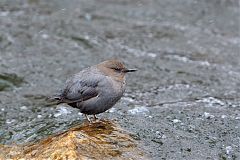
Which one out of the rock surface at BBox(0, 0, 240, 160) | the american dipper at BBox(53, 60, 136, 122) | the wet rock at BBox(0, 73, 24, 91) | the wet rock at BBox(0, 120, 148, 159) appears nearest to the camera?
the wet rock at BBox(0, 120, 148, 159)

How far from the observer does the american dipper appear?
16.5 feet

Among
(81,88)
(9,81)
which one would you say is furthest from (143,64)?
(81,88)

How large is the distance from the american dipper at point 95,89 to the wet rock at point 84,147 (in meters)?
0.24

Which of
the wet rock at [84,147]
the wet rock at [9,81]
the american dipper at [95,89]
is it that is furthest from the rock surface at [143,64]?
the american dipper at [95,89]

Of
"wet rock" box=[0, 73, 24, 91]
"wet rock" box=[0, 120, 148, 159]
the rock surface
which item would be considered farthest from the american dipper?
"wet rock" box=[0, 73, 24, 91]

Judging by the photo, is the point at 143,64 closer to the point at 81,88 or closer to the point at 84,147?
the point at 81,88

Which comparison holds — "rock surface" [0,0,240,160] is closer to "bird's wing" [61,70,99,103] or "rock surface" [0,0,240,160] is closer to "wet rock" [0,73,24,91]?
"wet rock" [0,73,24,91]

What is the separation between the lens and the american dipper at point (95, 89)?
504 centimetres

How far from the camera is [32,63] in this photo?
27.2ft

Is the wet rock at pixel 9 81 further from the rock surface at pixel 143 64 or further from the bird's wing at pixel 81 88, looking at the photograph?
the bird's wing at pixel 81 88

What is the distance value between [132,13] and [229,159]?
6221 mm

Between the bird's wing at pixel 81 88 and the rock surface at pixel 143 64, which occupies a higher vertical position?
the bird's wing at pixel 81 88

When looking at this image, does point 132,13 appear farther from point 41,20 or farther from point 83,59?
point 83,59

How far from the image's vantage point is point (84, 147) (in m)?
4.33
